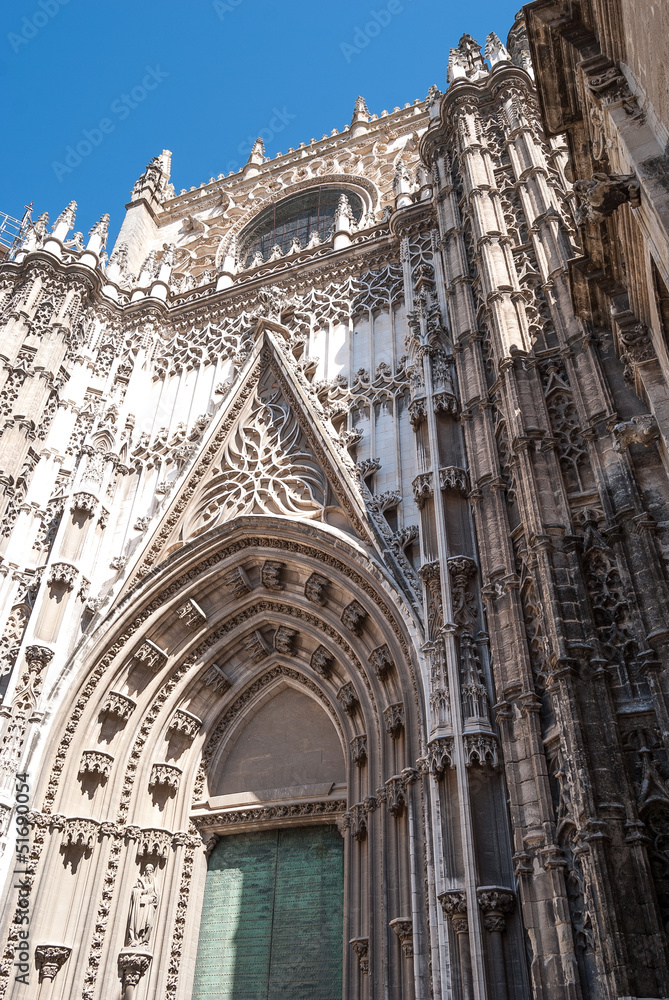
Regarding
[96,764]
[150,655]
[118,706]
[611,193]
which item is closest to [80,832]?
[96,764]

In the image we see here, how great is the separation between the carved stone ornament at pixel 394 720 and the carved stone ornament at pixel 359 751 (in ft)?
2.22

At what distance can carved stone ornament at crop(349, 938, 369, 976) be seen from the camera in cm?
833

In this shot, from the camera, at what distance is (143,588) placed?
11.7 meters

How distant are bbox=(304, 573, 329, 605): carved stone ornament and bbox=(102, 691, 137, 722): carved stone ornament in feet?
9.48

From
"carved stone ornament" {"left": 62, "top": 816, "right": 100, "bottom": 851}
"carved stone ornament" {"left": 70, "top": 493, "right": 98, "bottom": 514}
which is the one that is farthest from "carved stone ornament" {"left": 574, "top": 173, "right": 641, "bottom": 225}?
"carved stone ornament" {"left": 62, "top": 816, "right": 100, "bottom": 851}

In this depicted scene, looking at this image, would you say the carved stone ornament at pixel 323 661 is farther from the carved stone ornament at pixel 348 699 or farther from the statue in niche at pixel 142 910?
the statue in niche at pixel 142 910

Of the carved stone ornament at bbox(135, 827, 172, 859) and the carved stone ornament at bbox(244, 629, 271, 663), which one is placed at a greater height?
the carved stone ornament at bbox(244, 629, 271, 663)

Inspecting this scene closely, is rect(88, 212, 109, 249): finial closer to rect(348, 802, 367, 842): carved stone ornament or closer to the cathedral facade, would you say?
the cathedral facade

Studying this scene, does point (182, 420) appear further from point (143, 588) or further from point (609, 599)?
point (609, 599)

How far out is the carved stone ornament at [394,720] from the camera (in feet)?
29.9

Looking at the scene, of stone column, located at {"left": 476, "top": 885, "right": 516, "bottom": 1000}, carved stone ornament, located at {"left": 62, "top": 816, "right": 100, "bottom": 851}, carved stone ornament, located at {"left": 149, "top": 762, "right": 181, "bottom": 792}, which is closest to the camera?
stone column, located at {"left": 476, "top": 885, "right": 516, "bottom": 1000}

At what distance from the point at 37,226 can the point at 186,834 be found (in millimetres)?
13071

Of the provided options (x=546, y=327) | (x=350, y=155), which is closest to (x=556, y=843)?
(x=546, y=327)

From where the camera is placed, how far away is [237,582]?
11867 mm
